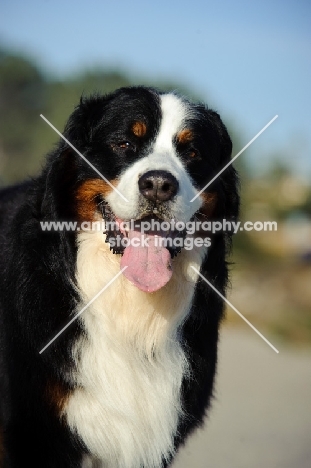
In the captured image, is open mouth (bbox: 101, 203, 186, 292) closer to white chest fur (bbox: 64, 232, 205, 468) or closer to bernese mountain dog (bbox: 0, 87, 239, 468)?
bernese mountain dog (bbox: 0, 87, 239, 468)

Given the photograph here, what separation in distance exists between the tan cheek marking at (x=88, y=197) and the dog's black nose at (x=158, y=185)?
36cm

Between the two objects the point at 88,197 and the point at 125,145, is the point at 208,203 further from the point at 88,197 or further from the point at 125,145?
the point at 88,197

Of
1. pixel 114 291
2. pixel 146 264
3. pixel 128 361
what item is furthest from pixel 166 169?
pixel 128 361

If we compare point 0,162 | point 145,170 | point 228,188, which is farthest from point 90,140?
point 0,162

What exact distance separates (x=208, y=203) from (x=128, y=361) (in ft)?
3.43

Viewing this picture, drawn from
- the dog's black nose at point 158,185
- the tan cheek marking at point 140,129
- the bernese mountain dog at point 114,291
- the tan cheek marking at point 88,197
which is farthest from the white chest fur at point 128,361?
the tan cheek marking at point 140,129

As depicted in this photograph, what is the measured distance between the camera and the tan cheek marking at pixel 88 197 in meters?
4.11

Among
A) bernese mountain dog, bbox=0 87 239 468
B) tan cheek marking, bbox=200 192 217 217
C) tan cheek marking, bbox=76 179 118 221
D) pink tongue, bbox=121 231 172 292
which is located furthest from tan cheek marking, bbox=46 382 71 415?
tan cheek marking, bbox=200 192 217 217

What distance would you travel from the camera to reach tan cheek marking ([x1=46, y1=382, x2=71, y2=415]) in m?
3.88

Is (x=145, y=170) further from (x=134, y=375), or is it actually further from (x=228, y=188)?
(x=134, y=375)

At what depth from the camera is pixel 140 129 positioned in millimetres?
4113

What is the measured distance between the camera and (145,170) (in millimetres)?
3842

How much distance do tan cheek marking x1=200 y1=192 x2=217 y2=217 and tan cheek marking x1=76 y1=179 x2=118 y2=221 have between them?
2.03 ft

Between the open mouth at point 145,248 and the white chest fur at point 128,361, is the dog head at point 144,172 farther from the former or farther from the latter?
the white chest fur at point 128,361
